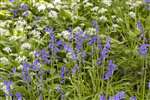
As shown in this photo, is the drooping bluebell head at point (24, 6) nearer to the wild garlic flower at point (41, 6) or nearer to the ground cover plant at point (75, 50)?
the ground cover plant at point (75, 50)

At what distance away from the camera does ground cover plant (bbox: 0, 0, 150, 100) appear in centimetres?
271

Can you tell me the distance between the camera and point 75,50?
3178mm

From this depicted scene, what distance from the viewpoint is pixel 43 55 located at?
8.82ft

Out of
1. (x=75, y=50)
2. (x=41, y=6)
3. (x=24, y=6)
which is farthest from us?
(x=24, y=6)

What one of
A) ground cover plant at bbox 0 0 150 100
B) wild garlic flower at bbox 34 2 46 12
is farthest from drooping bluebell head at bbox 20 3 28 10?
wild garlic flower at bbox 34 2 46 12

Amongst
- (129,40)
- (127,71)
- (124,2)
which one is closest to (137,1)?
(124,2)

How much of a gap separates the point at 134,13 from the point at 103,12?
32 centimetres

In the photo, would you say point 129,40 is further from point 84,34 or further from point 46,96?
point 46,96

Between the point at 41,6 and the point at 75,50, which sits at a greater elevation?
the point at 41,6

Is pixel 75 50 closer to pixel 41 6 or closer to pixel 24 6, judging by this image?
pixel 41 6

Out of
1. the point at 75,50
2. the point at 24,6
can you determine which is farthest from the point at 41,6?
the point at 75,50

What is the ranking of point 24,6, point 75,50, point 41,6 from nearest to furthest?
point 75,50
point 41,6
point 24,6

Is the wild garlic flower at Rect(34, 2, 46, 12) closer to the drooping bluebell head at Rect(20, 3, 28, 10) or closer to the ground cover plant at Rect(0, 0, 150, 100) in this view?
the ground cover plant at Rect(0, 0, 150, 100)

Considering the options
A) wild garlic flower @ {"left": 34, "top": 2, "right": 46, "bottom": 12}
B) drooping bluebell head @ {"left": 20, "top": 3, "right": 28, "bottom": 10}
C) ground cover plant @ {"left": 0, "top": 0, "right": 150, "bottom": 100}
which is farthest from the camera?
drooping bluebell head @ {"left": 20, "top": 3, "right": 28, "bottom": 10}
